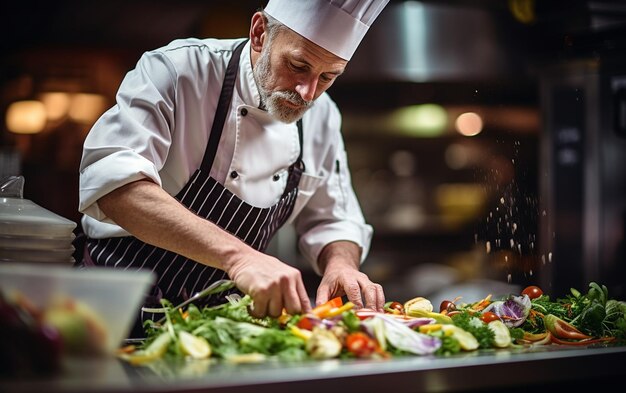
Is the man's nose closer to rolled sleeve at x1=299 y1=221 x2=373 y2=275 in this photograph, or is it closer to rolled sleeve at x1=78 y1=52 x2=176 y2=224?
rolled sleeve at x1=78 y1=52 x2=176 y2=224

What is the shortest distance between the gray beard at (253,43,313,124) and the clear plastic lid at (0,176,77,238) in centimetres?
66

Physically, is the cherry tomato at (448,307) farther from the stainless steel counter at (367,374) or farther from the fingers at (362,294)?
the stainless steel counter at (367,374)

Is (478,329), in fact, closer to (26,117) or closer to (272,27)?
(272,27)

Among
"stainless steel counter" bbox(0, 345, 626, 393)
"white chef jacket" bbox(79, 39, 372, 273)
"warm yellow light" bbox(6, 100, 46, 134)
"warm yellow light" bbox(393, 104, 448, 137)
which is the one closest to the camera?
"stainless steel counter" bbox(0, 345, 626, 393)

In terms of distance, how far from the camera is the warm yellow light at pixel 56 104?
3.78m

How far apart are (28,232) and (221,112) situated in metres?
0.70

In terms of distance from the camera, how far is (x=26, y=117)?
3758 mm

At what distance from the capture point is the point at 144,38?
3.87 m

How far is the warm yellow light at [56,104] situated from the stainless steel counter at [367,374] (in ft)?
8.94

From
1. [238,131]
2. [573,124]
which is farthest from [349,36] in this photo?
[573,124]

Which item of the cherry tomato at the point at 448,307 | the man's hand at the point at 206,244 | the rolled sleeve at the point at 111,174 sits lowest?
the cherry tomato at the point at 448,307

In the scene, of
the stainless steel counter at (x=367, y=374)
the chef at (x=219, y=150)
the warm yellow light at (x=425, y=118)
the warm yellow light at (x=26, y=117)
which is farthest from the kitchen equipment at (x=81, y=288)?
the warm yellow light at (x=425, y=118)

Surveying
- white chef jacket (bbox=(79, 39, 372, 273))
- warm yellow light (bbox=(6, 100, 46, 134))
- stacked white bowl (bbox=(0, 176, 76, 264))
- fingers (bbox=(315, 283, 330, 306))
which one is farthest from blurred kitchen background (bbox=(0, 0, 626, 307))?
stacked white bowl (bbox=(0, 176, 76, 264))

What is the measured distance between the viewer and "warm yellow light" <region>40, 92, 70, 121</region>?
378 centimetres
